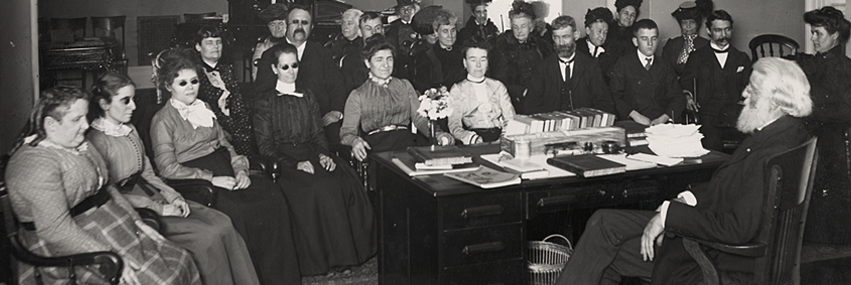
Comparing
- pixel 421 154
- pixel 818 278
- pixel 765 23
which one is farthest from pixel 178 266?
pixel 765 23

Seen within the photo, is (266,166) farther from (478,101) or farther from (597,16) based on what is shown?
(597,16)

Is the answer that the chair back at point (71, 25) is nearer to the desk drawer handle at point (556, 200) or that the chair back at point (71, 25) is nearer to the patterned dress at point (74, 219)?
the patterned dress at point (74, 219)

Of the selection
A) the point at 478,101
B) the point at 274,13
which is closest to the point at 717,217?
the point at 478,101

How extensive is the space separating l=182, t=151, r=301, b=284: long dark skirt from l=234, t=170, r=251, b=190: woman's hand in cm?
3

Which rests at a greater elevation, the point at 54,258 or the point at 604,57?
the point at 604,57

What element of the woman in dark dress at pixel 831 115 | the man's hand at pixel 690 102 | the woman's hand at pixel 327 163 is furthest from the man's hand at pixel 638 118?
the woman's hand at pixel 327 163

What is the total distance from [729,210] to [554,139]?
115 centimetres

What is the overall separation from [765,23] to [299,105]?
485cm

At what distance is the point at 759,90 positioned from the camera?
3.18 metres

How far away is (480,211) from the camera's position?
3.32 metres

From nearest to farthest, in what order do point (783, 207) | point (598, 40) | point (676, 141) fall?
point (783, 207) → point (676, 141) → point (598, 40)

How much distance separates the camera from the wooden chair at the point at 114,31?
607 centimetres

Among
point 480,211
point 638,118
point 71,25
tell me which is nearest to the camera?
point 480,211

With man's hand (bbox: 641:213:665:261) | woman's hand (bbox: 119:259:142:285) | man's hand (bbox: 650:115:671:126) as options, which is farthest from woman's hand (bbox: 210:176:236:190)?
man's hand (bbox: 650:115:671:126)
